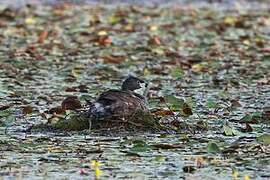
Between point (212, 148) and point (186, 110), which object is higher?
point (186, 110)

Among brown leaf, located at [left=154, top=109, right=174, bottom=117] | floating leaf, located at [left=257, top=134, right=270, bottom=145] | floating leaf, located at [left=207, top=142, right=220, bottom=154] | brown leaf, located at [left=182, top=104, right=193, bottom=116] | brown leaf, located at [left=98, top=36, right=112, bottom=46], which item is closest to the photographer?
floating leaf, located at [left=207, top=142, right=220, bottom=154]

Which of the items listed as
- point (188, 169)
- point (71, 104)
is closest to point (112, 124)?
point (71, 104)

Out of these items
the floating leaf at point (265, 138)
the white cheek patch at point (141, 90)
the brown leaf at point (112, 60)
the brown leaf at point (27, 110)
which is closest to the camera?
the floating leaf at point (265, 138)

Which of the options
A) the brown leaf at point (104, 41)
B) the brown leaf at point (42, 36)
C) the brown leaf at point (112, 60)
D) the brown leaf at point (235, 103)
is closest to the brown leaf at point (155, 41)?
the brown leaf at point (104, 41)

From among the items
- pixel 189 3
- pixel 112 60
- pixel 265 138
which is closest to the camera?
pixel 265 138

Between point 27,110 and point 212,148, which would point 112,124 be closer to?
point 27,110

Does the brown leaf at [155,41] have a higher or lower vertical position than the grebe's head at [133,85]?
higher

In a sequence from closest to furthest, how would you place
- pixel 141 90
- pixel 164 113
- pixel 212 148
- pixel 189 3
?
pixel 212 148 → pixel 164 113 → pixel 141 90 → pixel 189 3

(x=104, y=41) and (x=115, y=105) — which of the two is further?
(x=104, y=41)

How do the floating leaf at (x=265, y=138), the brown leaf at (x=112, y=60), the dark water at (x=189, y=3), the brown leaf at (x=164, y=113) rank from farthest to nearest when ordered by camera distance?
the dark water at (x=189, y=3)
the brown leaf at (x=112, y=60)
the brown leaf at (x=164, y=113)
the floating leaf at (x=265, y=138)

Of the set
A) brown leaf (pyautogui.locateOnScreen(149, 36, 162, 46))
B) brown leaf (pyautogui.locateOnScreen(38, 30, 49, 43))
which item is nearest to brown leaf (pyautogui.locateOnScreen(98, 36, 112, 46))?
brown leaf (pyautogui.locateOnScreen(149, 36, 162, 46))

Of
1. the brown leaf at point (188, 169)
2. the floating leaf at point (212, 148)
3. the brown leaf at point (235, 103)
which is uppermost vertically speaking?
the brown leaf at point (235, 103)

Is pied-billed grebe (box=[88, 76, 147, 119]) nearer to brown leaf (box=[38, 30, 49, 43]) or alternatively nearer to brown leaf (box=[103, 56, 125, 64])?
brown leaf (box=[103, 56, 125, 64])

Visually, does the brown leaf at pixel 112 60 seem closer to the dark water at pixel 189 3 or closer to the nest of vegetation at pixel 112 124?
the nest of vegetation at pixel 112 124
